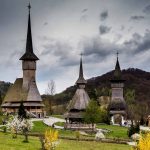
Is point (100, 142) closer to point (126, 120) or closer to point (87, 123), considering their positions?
point (87, 123)

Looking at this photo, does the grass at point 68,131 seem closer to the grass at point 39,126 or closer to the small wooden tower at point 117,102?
the grass at point 39,126

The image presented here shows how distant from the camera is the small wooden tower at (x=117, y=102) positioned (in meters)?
102

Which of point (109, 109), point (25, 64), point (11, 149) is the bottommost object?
point (11, 149)

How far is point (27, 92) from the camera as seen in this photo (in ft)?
333

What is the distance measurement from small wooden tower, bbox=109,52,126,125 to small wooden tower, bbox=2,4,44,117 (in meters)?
16.7

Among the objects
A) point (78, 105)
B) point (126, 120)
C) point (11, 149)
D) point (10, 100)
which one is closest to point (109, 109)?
point (126, 120)

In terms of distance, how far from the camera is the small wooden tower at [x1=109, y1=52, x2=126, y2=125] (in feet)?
336

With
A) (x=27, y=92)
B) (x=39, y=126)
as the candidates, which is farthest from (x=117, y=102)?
(x=39, y=126)

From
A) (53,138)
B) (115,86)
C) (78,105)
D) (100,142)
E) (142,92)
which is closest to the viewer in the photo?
(53,138)

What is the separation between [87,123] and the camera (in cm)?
8194

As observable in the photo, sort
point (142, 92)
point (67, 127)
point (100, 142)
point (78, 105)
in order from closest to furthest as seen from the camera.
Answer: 1. point (100, 142)
2. point (67, 127)
3. point (78, 105)
4. point (142, 92)

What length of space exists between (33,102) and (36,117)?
381 centimetres

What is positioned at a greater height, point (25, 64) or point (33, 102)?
point (25, 64)

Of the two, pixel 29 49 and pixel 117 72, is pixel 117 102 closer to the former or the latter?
pixel 117 72
